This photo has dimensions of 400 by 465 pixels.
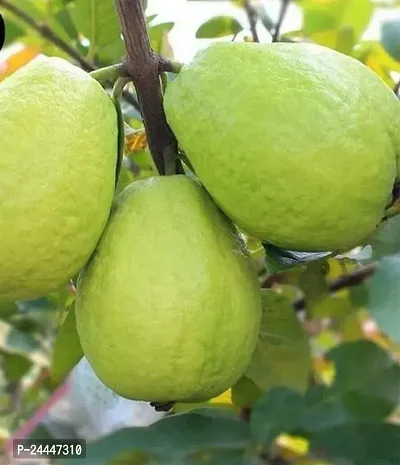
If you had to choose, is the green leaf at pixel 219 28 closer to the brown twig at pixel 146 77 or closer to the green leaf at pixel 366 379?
the brown twig at pixel 146 77

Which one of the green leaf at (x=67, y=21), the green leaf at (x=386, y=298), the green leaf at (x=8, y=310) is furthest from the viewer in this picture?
the green leaf at (x=8, y=310)

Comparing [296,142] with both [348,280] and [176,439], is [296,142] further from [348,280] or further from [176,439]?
[348,280]

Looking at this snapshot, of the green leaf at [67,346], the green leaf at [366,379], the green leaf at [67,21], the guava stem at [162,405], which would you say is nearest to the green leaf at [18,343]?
the green leaf at [67,346]

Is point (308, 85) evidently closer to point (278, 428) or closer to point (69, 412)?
point (278, 428)

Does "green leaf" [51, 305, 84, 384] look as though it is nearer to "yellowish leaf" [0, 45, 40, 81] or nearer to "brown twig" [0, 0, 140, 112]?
"brown twig" [0, 0, 140, 112]

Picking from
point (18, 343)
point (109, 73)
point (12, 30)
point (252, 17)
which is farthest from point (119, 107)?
point (18, 343)

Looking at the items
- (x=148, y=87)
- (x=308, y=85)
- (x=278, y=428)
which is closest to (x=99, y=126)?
(x=148, y=87)
